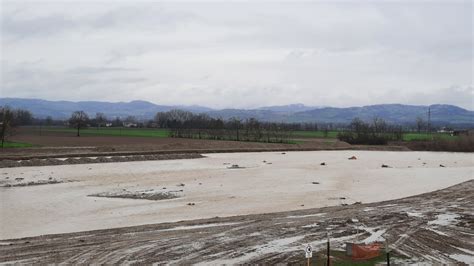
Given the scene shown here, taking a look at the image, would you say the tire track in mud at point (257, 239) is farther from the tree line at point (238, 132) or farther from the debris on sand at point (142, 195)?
the tree line at point (238, 132)

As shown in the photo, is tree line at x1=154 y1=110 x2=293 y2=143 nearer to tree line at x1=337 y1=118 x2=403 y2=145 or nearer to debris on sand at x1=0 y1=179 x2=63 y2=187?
tree line at x1=337 y1=118 x2=403 y2=145

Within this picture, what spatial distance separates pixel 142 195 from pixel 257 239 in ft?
46.0

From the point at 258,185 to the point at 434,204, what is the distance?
1272 cm

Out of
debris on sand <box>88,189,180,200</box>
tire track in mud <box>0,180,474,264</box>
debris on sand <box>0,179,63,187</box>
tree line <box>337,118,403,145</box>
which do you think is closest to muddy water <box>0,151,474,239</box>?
debris on sand <box>88,189,180,200</box>

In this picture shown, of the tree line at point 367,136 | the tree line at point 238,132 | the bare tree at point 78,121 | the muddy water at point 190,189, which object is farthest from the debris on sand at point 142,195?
the tree line at point 367,136

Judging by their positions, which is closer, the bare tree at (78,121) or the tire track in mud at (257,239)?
the tire track in mud at (257,239)

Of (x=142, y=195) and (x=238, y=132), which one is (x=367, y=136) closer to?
(x=238, y=132)

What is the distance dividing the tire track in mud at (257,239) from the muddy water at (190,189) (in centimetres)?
251

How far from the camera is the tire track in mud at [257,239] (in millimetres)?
15672

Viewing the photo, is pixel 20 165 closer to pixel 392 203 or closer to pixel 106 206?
pixel 106 206

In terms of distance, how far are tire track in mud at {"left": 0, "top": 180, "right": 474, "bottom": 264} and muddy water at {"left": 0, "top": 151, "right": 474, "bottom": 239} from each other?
8.23 ft

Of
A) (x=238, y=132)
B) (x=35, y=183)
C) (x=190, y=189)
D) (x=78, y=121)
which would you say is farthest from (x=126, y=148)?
(x=238, y=132)

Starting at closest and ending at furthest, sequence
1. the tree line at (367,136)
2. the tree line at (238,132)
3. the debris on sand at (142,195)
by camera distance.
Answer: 1. the debris on sand at (142,195)
2. the tree line at (367,136)
3. the tree line at (238,132)

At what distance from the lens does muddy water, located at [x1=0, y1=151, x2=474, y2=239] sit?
23.5 meters
